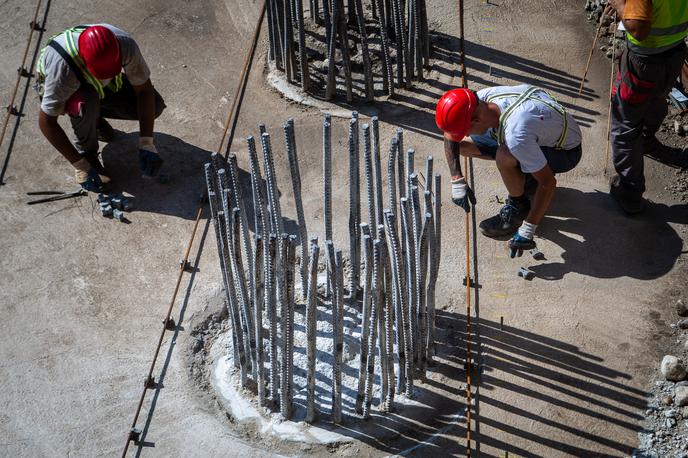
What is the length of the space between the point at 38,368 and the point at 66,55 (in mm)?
2786

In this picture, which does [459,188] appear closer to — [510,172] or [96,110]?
[510,172]

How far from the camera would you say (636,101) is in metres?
7.61

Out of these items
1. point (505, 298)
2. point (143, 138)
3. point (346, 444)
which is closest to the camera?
point (346, 444)

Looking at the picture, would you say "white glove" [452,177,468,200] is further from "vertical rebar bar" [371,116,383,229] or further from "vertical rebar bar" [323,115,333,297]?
"vertical rebar bar" [323,115,333,297]

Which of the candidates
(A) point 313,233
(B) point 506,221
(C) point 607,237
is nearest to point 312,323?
(A) point 313,233

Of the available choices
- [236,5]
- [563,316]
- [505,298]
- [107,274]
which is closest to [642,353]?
[563,316]

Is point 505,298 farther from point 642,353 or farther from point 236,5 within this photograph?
point 236,5

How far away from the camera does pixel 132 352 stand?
6.84m

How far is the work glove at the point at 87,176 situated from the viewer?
8.12m

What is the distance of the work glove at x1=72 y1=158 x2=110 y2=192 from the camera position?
26.7 ft

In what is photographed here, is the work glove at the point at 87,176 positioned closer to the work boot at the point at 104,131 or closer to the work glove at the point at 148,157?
the work glove at the point at 148,157

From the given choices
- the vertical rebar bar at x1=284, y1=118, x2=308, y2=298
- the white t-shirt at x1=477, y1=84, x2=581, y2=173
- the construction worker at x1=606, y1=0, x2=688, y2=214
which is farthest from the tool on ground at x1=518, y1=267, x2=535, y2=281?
the vertical rebar bar at x1=284, y1=118, x2=308, y2=298

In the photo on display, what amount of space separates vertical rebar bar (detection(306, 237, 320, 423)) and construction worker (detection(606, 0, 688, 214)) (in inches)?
137

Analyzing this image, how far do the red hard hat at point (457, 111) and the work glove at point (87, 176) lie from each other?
10.9ft
